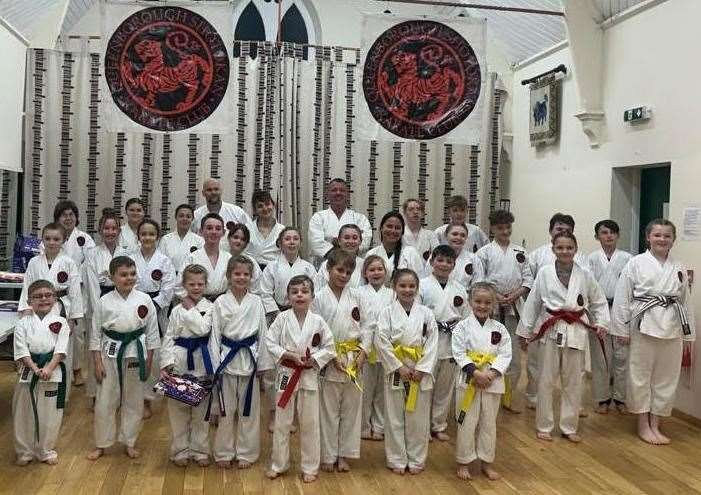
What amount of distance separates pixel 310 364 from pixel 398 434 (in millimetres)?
700

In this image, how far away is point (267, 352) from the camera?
3.93m

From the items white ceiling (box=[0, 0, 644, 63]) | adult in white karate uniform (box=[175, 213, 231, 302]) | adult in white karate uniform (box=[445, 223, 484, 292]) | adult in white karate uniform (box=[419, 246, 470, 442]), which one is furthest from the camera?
white ceiling (box=[0, 0, 644, 63])

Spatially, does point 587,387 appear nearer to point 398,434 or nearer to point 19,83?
point 398,434

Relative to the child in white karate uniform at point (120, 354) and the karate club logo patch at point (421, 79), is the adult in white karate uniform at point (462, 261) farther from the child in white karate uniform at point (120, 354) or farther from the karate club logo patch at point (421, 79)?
the child in white karate uniform at point (120, 354)

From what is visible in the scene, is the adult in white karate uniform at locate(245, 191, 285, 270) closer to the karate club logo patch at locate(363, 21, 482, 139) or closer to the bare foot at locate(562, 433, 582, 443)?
the karate club logo patch at locate(363, 21, 482, 139)

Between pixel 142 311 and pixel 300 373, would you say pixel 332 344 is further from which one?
pixel 142 311

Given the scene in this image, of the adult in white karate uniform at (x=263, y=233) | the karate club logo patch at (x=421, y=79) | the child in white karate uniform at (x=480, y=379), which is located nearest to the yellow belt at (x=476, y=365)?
the child in white karate uniform at (x=480, y=379)

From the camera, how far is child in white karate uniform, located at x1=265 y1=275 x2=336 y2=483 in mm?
3766

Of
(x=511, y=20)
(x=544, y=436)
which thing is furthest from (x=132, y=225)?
(x=511, y=20)

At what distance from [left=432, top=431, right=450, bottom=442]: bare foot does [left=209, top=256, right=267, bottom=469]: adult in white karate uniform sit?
1.32 m

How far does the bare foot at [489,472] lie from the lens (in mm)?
3871

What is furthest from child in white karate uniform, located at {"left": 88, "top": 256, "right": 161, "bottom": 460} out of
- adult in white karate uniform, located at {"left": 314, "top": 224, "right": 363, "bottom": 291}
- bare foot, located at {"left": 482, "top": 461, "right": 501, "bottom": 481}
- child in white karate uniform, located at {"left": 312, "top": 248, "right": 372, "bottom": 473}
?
bare foot, located at {"left": 482, "top": 461, "right": 501, "bottom": 481}

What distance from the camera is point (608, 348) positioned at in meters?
5.52

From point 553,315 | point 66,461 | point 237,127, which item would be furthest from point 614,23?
point 66,461
